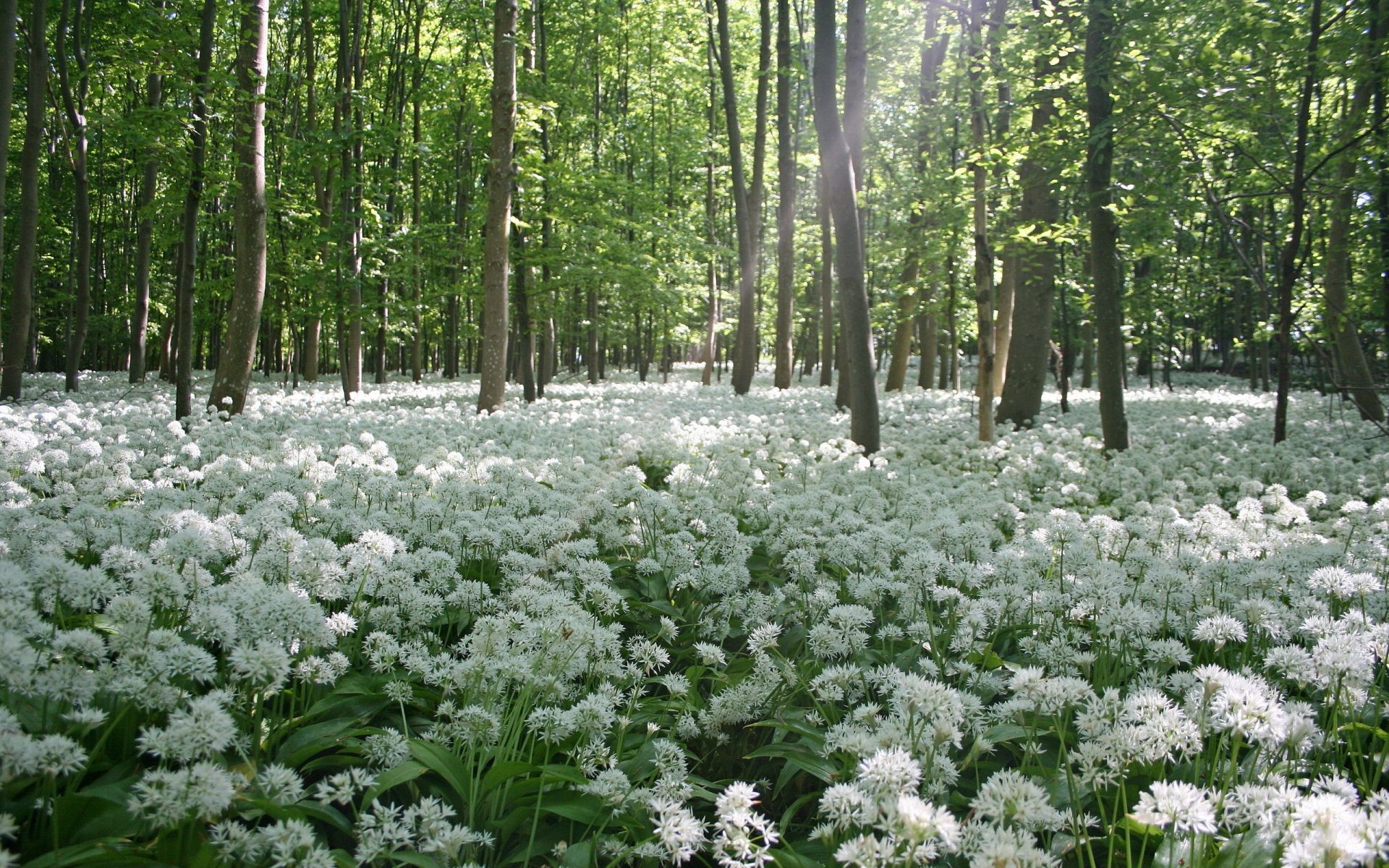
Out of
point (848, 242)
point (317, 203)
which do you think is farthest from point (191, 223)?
point (317, 203)

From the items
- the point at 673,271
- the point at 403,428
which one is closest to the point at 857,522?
the point at 403,428

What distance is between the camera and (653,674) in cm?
379

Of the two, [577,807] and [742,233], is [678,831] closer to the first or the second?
[577,807]

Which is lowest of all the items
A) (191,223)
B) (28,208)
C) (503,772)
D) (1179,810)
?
(503,772)

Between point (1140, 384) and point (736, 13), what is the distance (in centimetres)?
2539

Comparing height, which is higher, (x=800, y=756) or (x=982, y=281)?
(x=982, y=281)

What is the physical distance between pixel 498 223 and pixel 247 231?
3873 mm

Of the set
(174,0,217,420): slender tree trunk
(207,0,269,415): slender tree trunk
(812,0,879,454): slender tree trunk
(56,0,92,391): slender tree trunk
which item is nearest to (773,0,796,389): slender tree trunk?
(812,0,879,454): slender tree trunk

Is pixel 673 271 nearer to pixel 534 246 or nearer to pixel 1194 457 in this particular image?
pixel 534 246

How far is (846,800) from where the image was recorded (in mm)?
2035

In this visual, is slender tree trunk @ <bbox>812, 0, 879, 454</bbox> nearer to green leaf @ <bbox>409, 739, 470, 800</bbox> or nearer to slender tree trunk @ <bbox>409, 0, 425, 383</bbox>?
green leaf @ <bbox>409, 739, 470, 800</bbox>

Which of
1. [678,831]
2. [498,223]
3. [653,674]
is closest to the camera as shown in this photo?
[678,831]

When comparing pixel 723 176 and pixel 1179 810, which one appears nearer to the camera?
pixel 1179 810

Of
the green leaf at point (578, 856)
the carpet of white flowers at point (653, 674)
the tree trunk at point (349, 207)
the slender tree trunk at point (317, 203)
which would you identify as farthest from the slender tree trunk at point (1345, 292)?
the slender tree trunk at point (317, 203)
